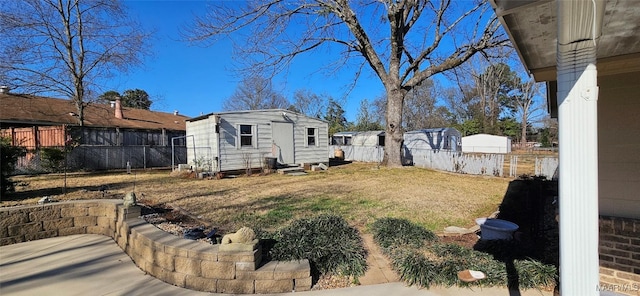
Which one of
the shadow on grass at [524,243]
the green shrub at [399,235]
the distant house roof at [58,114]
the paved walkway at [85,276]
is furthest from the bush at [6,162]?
the distant house roof at [58,114]

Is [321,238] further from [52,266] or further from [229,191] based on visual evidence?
[229,191]

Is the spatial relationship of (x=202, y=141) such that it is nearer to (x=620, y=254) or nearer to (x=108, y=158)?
(x=108, y=158)

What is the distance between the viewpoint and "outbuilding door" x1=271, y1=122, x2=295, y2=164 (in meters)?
13.3

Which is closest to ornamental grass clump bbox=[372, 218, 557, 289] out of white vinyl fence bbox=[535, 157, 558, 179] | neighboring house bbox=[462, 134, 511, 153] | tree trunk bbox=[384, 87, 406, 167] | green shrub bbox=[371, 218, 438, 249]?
green shrub bbox=[371, 218, 438, 249]

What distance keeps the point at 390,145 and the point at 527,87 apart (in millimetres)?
29215

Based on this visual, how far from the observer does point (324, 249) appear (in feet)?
10.1

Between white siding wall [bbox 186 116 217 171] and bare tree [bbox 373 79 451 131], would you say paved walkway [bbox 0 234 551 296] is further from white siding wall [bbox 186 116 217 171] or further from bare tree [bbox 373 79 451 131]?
bare tree [bbox 373 79 451 131]

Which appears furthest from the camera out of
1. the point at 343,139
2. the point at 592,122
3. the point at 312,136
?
the point at 343,139

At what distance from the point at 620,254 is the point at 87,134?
18.0m

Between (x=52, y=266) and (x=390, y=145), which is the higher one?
(x=390, y=145)

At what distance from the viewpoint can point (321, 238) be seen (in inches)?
131

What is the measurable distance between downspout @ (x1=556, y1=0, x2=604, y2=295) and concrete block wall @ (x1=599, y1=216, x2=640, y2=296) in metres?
1.73

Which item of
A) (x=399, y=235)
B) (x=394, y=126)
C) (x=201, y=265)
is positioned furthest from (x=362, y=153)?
(x=201, y=265)

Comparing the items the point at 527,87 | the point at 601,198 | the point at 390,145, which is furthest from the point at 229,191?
the point at 527,87
